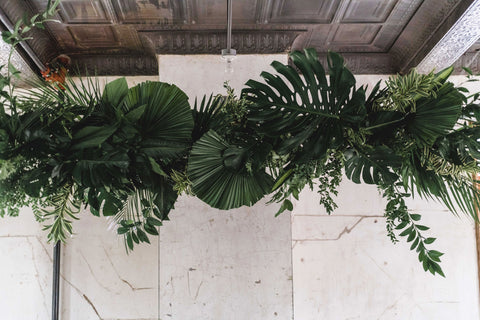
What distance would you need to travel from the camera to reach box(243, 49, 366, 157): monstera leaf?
1205 mm

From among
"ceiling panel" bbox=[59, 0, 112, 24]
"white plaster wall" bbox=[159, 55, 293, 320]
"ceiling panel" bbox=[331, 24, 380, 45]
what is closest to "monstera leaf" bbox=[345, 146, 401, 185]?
"white plaster wall" bbox=[159, 55, 293, 320]

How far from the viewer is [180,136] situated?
132cm

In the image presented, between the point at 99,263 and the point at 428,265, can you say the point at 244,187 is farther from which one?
the point at 99,263

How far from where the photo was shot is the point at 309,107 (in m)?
1.24

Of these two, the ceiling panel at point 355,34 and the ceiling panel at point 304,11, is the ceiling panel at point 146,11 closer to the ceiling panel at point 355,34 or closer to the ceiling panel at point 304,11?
the ceiling panel at point 304,11

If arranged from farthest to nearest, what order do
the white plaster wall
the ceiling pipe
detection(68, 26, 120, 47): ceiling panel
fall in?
detection(68, 26, 120, 47): ceiling panel < the white plaster wall < the ceiling pipe

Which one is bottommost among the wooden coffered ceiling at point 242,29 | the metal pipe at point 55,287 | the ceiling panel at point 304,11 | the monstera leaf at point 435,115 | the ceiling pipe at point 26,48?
the metal pipe at point 55,287

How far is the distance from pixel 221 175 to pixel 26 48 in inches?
81.8

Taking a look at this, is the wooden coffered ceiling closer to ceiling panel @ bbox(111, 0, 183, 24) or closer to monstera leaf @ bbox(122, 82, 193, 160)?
ceiling panel @ bbox(111, 0, 183, 24)

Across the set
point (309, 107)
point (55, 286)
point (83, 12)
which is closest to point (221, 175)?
point (309, 107)

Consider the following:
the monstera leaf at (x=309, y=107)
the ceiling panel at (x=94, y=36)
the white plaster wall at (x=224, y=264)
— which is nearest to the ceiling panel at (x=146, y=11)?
the ceiling panel at (x=94, y=36)

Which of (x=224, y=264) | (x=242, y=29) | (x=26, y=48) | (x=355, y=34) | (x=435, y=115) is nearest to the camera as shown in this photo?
(x=435, y=115)

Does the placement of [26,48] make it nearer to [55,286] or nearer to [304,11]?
[55,286]

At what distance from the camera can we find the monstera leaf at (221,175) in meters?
1.29
